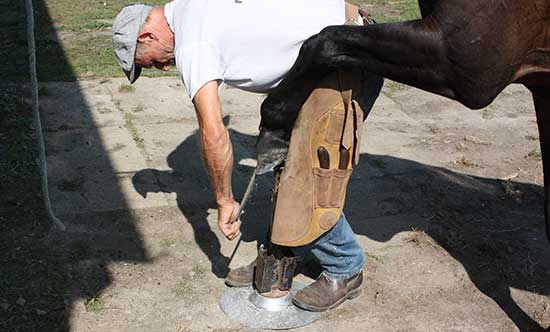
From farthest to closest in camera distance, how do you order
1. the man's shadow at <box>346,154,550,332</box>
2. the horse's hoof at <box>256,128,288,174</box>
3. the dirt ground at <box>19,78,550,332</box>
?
the man's shadow at <box>346,154,550,332</box> → the dirt ground at <box>19,78,550,332</box> → the horse's hoof at <box>256,128,288,174</box>

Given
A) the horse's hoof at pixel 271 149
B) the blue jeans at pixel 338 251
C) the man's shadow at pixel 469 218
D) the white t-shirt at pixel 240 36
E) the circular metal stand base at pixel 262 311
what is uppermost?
the white t-shirt at pixel 240 36

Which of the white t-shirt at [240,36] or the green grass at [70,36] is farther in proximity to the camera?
the green grass at [70,36]

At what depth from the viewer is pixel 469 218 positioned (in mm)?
4562

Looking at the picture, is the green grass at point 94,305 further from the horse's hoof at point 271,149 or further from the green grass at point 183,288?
the horse's hoof at point 271,149

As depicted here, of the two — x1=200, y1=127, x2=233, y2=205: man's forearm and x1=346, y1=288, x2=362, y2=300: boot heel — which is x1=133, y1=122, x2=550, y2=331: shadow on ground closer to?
x1=346, y1=288, x2=362, y2=300: boot heel

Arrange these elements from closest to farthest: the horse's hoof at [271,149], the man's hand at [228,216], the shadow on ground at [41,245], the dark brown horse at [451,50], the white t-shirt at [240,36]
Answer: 1. the dark brown horse at [451,50]
2. the white t-shirt at [240,36]
3. the man's hand at [228,216]
4. the horse's hoof at [271,149]
5. the shadow on ground at [41,245]

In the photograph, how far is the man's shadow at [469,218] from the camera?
13.2ft

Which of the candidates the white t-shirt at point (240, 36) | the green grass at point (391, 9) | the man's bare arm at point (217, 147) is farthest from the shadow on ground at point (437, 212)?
the green grass at point (391, 9)

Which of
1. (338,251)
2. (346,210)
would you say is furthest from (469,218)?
(338,251)

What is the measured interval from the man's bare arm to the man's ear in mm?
424

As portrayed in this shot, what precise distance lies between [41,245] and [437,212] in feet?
7.03

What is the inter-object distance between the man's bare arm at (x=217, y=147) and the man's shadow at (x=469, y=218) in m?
1.22

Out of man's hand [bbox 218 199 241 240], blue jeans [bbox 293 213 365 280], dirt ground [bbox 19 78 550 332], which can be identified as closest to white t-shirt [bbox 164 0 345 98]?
man's hand [bbox 218 199 241 240]

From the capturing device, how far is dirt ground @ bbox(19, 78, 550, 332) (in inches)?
145
